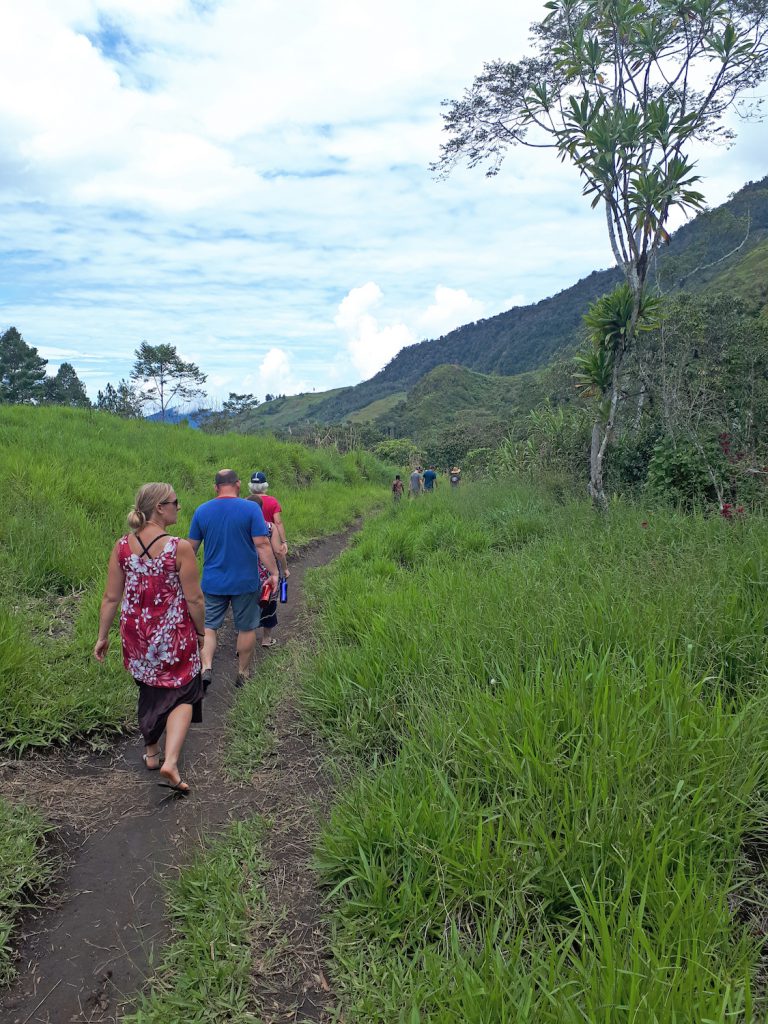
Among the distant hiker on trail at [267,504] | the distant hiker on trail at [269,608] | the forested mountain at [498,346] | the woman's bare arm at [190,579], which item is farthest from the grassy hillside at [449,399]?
the woman's bare arm at [190,579]

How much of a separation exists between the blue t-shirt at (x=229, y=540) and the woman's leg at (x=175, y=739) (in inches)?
54.2

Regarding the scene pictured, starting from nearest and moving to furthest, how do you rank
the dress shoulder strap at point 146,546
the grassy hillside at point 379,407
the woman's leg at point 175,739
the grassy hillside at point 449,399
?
the woman's leg at point 175,739 < the dress shoulder strap at point 146,546 < the grassy hillside at point 449,399 < the grassy hillside at point 379,407

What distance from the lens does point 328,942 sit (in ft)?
7.05

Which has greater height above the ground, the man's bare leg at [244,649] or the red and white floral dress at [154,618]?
the red and white floral dress at [154,618]

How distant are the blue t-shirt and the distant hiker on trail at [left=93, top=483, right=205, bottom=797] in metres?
1.20

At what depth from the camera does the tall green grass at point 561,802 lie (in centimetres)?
163

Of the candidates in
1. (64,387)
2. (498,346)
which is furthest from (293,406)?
(64,387)

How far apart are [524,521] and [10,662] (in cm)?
559

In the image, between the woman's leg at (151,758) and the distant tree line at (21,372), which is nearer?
the woman's leg at (151,758)

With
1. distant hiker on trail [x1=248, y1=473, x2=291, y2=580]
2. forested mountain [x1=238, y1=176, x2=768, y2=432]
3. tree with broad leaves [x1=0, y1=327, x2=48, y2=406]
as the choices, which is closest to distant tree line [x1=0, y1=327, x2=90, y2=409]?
tree with broad leaves [x1=0, y1=327, x2=48, y2=406]

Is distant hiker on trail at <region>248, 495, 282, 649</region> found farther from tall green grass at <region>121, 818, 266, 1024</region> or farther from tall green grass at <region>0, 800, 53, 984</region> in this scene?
tall green grass at <region>121, 818, 266, 1024</region>

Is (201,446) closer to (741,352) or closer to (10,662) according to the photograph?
(10,662)

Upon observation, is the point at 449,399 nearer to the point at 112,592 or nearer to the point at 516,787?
the point at 112,592

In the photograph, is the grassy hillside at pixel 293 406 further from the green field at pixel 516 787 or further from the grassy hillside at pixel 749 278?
the green field at pixel 516 787
